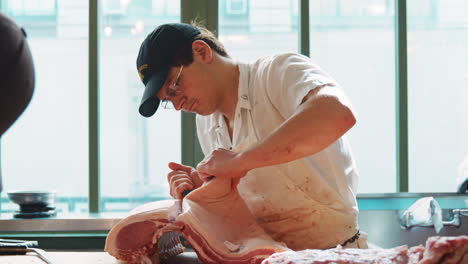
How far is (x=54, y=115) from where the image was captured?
169 inches

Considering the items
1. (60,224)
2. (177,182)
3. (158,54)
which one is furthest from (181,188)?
(60,224)

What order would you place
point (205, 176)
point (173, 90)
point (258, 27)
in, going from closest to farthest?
point (205, 176)
point (173, 90)
point (258, 27)

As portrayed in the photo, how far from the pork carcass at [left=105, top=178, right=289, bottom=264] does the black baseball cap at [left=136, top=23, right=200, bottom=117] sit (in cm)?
45

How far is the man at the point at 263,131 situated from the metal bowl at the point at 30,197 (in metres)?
1.47

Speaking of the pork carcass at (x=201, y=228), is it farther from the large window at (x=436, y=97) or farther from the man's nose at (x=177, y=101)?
the large window at (x=436, y=97)

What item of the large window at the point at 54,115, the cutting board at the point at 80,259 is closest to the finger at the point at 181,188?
the cutting board at the point at 80,259

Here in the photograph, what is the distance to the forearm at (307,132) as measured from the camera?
7.05 ft

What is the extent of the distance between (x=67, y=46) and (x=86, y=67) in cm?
23

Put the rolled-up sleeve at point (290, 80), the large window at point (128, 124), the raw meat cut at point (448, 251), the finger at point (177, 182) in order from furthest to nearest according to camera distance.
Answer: the large window at point (128, 124), the finger at point (177, 182), the rolled-up sleeve at point (290, 80), the raw meat cut at point (448, 251)

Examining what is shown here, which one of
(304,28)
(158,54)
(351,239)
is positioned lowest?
(351,239)

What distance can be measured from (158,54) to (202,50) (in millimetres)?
195

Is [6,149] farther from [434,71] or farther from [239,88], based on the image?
Answer: [434,71]

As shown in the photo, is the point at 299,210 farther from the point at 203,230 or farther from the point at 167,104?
the point at 167,104

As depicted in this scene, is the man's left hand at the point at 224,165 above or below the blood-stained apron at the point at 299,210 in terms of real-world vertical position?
above
